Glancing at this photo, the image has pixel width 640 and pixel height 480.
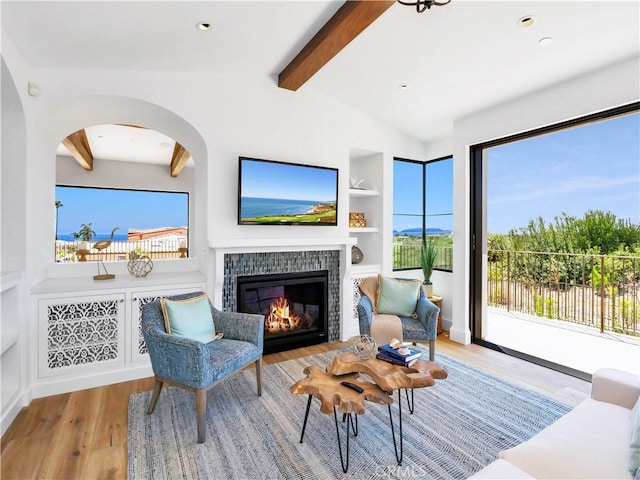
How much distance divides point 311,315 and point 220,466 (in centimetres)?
222

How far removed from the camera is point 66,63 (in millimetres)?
2674

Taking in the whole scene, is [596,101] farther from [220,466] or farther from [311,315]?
[220,466]

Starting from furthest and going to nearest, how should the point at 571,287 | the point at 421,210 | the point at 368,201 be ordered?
1. the point at 421,210
2. the point at 368,201
3. the point at 571,287

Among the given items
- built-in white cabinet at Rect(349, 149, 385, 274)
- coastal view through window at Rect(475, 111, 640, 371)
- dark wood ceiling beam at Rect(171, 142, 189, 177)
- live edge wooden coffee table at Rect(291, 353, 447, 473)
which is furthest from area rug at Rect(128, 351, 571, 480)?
dark wood ceiling beam at Rect(171, 142, 189, 177)

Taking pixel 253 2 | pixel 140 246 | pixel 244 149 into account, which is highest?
pixel 253 2

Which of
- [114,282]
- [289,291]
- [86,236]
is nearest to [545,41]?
[289,291]

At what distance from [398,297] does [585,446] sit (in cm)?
214

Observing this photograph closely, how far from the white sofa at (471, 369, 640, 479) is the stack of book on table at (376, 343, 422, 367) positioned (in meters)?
0.76

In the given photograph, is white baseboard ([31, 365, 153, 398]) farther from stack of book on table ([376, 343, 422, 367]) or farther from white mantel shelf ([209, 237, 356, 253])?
stack of book on table ([376, 343, 422, 367])

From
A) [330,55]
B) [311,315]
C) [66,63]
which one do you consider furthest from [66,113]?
[311,315]

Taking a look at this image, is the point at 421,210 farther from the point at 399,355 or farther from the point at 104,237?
the point at 104,237

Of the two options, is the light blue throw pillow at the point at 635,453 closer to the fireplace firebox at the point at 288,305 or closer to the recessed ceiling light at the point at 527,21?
the recessed ceiling light at the point at 527,21

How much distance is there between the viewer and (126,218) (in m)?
6.72

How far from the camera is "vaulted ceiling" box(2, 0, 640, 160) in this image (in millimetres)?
2195
